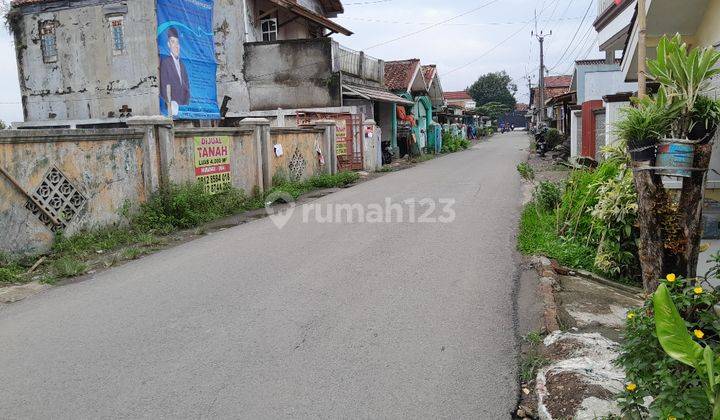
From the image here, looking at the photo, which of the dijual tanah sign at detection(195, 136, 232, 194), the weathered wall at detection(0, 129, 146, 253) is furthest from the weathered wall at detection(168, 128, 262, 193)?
the weathered wall at detection(0, 129, 146, 253)

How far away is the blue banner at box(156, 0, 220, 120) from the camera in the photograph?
1820 cm

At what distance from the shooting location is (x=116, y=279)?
7250 millimetres

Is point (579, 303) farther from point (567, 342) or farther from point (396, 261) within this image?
point (396, 261)

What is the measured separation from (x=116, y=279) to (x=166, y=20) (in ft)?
43.1

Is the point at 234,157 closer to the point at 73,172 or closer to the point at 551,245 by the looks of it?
the point at 73,172

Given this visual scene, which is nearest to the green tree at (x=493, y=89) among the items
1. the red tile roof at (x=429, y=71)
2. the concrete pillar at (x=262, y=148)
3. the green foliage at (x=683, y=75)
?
the red tile roof at (x=429, y=71)

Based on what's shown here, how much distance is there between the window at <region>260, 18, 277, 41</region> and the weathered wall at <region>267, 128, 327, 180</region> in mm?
6889

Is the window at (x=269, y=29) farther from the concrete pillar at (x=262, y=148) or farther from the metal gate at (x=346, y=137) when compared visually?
the concrete pillar at (x=262, y=148)

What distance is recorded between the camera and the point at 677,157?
14.1 ft

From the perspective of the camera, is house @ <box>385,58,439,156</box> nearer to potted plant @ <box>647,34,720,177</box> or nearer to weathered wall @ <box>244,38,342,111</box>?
weathered wall @ <box>244,38,342,111</box>

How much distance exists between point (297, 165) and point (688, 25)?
10412mm

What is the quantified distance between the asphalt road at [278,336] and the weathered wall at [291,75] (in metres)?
13.9

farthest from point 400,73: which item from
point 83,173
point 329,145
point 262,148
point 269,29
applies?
point 83,173

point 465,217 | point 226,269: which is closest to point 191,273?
point 226,269
